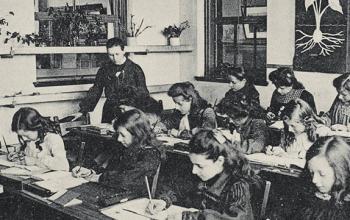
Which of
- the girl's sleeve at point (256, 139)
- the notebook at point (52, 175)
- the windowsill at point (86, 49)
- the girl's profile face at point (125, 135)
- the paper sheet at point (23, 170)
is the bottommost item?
the paper sheet at point (23, 170)

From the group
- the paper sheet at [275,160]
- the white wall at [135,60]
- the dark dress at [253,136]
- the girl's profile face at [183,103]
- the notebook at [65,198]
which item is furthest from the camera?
the white wall at [135,60]

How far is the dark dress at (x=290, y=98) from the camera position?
5.53 metres

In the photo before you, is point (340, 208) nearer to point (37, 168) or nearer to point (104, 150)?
point (37, 168)

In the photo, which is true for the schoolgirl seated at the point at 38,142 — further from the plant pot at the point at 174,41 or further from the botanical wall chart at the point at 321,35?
the plant pot at the point at 174,41

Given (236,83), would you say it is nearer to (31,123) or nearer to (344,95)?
Answer: (344,95)

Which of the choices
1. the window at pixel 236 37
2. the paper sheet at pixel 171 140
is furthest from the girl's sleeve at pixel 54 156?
the window at pixel 236 37

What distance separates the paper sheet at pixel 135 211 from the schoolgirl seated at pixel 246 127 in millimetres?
1469

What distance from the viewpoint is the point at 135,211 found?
8.64 feet

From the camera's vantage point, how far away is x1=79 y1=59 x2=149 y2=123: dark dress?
5.86m

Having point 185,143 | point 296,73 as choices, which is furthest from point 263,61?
point 185,143

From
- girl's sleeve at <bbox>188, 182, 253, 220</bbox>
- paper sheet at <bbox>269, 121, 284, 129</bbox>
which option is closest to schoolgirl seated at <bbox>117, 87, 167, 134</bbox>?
paper sheet at <bbox>269, 121, 284, 129</bbox>

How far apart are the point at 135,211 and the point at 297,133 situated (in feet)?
5.82

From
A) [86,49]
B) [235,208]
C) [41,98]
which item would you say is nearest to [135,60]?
[86,49]

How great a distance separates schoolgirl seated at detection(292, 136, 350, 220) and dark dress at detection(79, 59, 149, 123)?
3.49 meters
